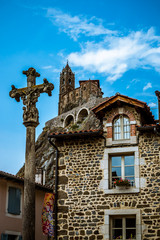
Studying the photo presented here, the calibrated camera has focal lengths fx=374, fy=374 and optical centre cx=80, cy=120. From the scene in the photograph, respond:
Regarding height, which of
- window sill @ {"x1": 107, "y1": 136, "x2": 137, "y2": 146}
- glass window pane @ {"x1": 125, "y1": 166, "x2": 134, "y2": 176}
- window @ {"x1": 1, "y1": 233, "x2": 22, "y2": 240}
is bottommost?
window @ {"x1": 1, "y1": 233, "x2": 22, "y2": 240}

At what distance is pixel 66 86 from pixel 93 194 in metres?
87.0

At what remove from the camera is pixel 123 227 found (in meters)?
13.7

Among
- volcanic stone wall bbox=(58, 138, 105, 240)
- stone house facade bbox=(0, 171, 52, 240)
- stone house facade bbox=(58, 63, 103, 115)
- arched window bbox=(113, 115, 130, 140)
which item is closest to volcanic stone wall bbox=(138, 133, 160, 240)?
arched window bbox=(113, 115, 130, 140)

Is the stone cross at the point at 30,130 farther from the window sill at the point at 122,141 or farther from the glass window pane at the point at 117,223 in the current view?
the glass window pane at the point at 117,223

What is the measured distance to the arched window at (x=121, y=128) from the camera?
14945mm

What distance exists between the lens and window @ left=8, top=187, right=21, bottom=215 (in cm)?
1672

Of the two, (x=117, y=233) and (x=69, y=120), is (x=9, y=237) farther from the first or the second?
(x=69, y=120)

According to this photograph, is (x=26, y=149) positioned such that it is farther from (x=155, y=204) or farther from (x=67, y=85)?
(x=67, y=85)

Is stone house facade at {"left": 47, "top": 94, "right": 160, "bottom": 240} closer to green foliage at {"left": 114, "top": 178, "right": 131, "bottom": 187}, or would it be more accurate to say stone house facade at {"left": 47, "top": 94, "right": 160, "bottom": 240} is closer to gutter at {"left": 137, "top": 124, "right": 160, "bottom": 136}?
gutter at {"left": 137, "top": 124, "right": 160, "bottom": 136}

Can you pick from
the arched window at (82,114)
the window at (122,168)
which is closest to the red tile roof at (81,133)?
the window at (122,168)

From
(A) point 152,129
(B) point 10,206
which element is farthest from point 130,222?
(B) point 10,206

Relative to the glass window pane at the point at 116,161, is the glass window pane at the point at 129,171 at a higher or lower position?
lower

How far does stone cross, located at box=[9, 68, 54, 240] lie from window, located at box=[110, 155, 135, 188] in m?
4.71

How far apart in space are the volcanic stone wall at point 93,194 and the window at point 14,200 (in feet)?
10.4
